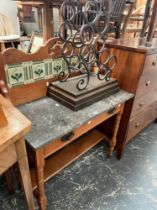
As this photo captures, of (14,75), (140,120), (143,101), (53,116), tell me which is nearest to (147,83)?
(143,101)

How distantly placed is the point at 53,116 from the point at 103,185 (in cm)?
72

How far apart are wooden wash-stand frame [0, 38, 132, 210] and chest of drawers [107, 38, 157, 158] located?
10cm

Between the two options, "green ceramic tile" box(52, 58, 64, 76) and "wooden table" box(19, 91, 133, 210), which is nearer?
"wooden table" box(19, 91, 133, 210)

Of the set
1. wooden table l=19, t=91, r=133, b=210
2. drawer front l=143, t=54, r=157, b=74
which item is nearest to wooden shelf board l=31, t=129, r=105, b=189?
wooden table l=19, t=91, r=133, b=210

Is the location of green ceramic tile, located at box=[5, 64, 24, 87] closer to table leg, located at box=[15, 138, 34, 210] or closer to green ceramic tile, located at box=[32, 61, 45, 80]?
green ceramic tile, located at box=[32, 61, 45, 80]

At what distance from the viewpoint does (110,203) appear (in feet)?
3.92

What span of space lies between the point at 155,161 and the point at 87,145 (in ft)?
2.15

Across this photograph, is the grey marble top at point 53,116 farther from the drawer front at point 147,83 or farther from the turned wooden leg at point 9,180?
the turned wooden leg at point 9,180

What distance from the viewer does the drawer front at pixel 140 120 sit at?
4.82 feet

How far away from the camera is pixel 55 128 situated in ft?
2.82

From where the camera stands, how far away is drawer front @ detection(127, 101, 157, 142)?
1.47 metres

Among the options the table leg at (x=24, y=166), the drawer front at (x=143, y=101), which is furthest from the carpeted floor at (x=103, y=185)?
the drawer front at (x=143, y=101)

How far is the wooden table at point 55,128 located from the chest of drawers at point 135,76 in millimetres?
89

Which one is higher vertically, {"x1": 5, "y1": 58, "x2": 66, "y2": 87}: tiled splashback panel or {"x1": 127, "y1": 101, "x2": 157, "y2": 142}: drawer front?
{"x1": 5, "y1": 58, "x2": 66, "y2": 87}: tiled splashback panel
